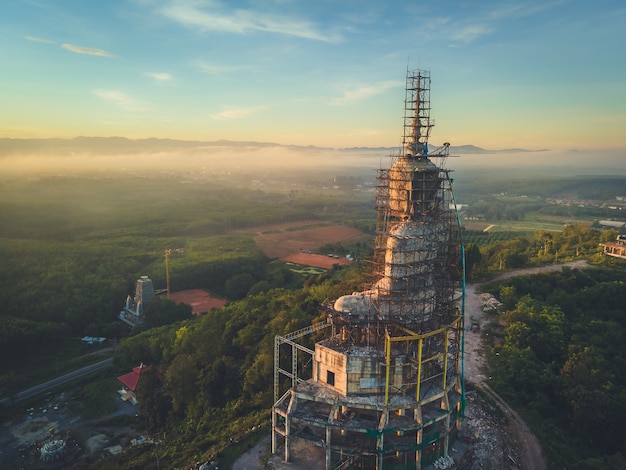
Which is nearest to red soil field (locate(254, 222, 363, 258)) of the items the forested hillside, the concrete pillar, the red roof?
the red roof

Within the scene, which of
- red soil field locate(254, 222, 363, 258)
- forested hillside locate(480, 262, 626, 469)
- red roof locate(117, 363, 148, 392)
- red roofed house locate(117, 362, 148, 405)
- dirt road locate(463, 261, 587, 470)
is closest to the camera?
dirt road locate(463, 261, 587, 470)

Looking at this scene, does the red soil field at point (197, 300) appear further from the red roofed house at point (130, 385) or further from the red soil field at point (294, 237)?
the red soil field at point (294, 237)

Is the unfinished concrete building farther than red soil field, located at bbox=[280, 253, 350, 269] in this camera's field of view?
No

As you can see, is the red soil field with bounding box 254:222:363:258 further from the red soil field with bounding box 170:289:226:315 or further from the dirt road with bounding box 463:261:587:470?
the dirt road with bounding box 463:261:587:470

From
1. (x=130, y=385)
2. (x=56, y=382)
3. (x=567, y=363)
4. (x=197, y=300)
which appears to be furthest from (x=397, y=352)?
(x=197, y=300)

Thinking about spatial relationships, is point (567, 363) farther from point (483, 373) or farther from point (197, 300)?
point (197, 300)

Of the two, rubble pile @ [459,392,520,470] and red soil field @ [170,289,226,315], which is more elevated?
rubble pile @ [459,392,520,470]
